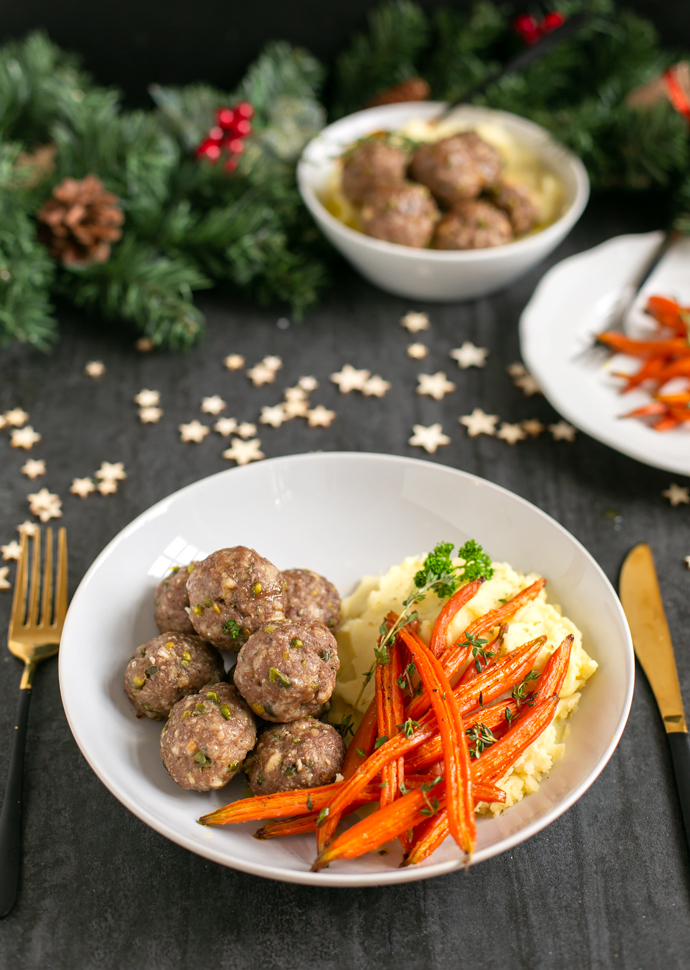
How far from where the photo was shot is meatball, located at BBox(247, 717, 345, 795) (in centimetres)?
159

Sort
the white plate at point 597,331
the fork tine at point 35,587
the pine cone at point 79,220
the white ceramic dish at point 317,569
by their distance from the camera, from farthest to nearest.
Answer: the pine cone at point 79,220 < the white plate at point 597,331 < the fork tine at point 35,587 < the white ceramic dish at point 317,569

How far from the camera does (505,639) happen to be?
Result: 1.81 m

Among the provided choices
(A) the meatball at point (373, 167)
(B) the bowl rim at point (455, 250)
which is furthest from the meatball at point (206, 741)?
(A) the meatball at point (373, 167)

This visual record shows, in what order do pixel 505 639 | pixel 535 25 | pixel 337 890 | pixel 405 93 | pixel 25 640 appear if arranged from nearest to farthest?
pixel 337 890 < pixel 505 639 < pixel 25 640 < pixel 405 93 < pixel 535 25

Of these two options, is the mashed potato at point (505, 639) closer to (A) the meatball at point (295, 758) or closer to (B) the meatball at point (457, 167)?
(A) the meatball at point (295, 758)

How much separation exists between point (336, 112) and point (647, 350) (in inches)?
77.8

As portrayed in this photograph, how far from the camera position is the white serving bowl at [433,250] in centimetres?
287

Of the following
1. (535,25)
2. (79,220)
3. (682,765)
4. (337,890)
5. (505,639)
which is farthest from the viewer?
(535,25)

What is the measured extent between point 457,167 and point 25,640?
223cm

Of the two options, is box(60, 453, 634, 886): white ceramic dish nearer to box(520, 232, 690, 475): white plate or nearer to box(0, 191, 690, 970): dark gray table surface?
box(0, 191, 690, 970): dark gray table surface

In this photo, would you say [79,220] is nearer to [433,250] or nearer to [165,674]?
[433,250]

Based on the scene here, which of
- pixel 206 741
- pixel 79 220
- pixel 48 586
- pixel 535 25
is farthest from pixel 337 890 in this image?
pixel 535 25

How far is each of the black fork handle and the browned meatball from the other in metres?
2.41

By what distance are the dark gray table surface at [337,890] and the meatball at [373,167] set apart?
0.80 meters
